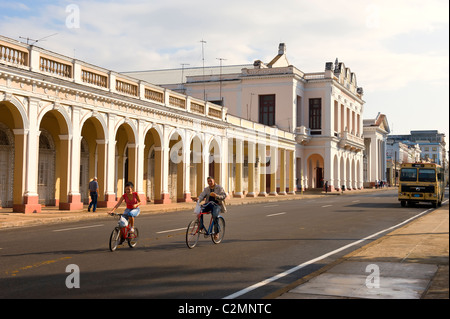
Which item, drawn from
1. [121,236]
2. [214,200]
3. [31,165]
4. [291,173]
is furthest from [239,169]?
[121,236]

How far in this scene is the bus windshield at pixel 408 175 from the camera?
107 feet

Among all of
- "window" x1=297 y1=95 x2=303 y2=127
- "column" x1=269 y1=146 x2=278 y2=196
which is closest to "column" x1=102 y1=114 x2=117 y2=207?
"column" x1=269 y1=146 x2=278 y2=196

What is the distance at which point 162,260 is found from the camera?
1070 cm

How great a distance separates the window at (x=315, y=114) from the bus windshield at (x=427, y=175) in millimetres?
34180

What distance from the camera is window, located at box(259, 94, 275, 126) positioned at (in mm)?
63812

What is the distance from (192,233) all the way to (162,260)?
2.13 meters

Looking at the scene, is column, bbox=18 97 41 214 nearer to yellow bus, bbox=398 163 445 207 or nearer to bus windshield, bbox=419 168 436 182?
yellow bus, bbox=398 163 445 207

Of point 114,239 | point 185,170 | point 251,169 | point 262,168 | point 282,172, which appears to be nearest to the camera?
point 114,239

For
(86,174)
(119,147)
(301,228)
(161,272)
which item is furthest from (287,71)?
(161,272)

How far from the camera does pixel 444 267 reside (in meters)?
9.23

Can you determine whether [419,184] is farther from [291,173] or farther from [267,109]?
[267,109]

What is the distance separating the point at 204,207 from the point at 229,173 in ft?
111

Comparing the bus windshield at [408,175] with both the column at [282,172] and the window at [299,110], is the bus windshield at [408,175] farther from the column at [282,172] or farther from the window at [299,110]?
the window at [299,110]

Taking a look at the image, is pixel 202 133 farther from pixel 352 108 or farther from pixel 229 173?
pixel 352 108
